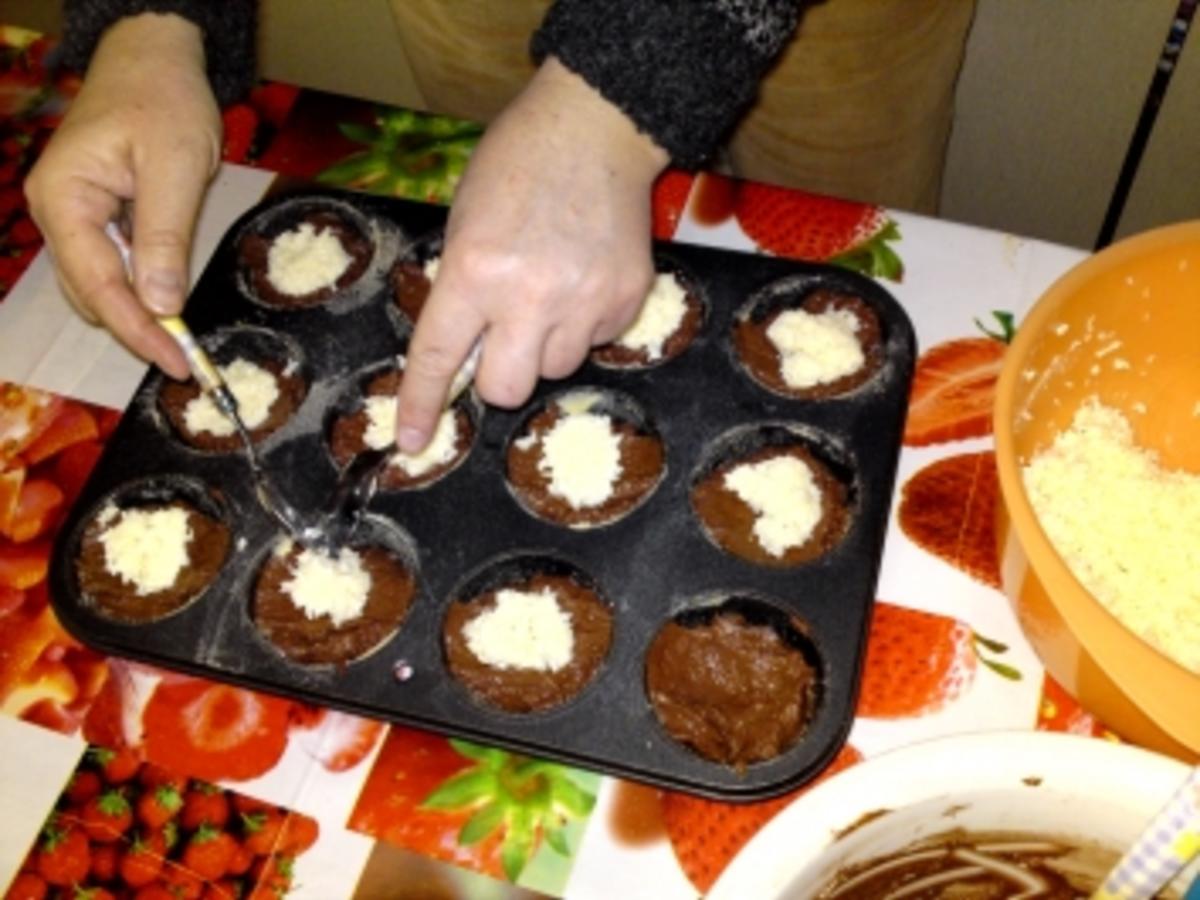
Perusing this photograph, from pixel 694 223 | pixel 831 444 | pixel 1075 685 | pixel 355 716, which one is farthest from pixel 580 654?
pixel 694 223

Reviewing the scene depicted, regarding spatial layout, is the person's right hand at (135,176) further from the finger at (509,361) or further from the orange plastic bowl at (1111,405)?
the orange plastic bowl at (1111,405)

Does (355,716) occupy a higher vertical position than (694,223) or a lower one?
lower

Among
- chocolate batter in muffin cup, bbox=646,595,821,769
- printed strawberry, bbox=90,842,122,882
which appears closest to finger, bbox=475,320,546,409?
chocolate batter in muffin cup, bbox=646,595,821,769

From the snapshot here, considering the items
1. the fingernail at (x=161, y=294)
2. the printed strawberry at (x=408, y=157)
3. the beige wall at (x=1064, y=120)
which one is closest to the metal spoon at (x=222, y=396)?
the fingernail at (x=161, y=294)

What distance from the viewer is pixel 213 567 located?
4.59ft

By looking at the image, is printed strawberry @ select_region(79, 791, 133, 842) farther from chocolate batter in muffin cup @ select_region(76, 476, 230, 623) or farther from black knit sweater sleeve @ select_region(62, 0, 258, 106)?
black knit sweater sleeve @ select_region(62, 0, 258, 106)

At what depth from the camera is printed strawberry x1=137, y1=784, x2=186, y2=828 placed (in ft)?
4.23

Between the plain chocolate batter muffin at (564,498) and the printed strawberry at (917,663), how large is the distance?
12.3 inches

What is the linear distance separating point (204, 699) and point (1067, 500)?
98 cm

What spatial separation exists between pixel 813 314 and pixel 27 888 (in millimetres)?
1116

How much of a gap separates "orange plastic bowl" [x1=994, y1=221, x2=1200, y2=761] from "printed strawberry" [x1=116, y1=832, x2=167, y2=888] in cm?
93

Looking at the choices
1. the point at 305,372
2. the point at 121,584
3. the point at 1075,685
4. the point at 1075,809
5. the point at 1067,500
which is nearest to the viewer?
the point at 1075,809

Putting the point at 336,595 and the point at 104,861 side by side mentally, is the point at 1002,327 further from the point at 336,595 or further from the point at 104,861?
the point at 104,861

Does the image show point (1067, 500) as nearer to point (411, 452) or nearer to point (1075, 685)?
point (1075, 685)
